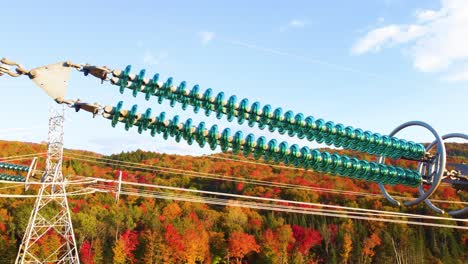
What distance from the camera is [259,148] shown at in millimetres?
6293

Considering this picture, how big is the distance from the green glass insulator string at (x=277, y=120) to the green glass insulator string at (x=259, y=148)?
0.30m

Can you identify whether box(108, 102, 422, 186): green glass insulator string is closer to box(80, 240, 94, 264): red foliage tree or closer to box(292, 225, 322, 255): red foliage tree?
box(80, 240, 94, 264): red foliage tree

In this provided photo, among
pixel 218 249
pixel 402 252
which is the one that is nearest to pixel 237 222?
pixel 218 249

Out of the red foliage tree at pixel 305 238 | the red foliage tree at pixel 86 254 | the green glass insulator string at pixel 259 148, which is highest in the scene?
the green glass insulator string at pixel 259 148

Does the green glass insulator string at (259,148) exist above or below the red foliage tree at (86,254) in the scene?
above

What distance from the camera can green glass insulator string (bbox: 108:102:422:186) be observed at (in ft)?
19.6

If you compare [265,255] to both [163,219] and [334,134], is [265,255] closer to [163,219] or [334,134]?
[163,219]

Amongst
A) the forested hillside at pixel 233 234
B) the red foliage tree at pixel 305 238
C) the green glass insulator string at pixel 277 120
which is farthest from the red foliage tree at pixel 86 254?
the green glass insulator string at pixel 277 120

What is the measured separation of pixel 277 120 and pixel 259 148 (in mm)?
582

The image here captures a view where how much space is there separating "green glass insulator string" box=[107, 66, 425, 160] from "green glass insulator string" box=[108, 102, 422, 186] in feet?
0.99

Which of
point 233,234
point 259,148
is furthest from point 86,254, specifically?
point 259,148

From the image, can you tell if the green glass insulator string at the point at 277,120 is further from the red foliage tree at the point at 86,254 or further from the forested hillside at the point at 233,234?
the red foliage tree at the point at 86,254

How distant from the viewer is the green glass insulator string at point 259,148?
19.6ft

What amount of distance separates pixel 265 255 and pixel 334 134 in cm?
5239
